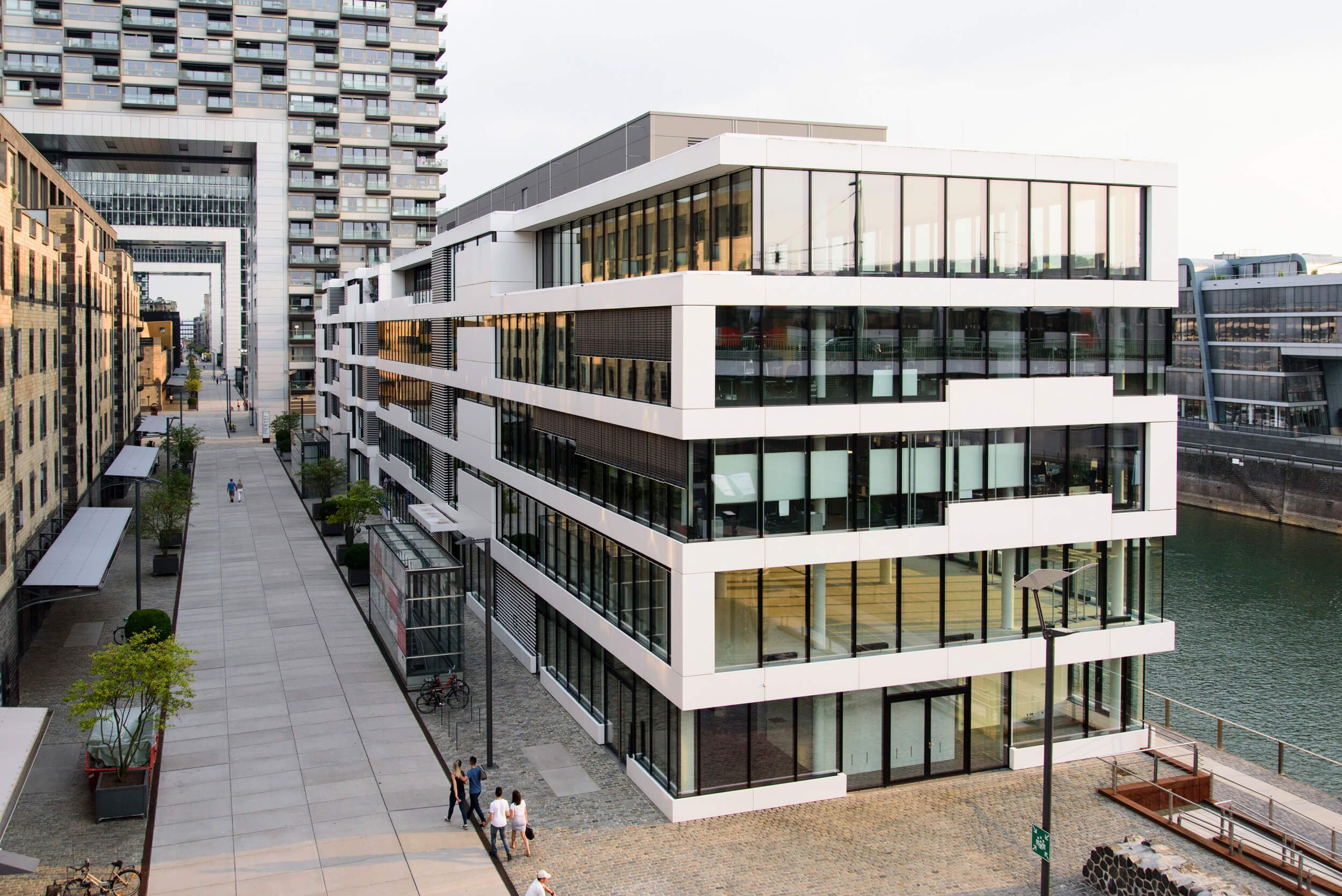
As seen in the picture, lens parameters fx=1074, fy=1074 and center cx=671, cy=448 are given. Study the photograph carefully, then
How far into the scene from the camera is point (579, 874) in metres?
18.5

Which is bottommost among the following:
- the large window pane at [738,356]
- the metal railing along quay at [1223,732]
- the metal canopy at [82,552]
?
the metal railing along quay at [1223,732]

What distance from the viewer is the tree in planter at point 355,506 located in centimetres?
4472

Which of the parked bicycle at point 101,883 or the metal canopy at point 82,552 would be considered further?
the metal canopy at point 82,552

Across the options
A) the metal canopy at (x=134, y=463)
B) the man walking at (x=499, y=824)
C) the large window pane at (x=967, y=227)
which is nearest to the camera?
the man walking at (x=499, y=824)

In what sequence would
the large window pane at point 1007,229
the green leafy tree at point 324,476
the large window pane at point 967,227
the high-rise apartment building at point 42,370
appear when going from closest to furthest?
the large window pane at point 967,227, the large window pane at point 1007,229, the high-rise apartment building at point 42,370, the green leafy tree at point 324,476

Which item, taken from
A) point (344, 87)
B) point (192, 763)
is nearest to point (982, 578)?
point (192, 763)

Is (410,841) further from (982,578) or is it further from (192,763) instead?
(982,578)

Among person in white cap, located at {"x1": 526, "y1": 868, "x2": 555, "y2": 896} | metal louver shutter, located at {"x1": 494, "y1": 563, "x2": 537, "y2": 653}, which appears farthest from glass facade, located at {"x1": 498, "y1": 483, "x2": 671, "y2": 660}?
person in white cap, located at {"x1": 526, "y1": 868, "x2": 555, "y2": 896}

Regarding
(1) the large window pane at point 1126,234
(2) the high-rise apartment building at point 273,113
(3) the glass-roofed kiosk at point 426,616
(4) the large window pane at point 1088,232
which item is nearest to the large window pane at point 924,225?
(4) the large window pane at point 1088,232

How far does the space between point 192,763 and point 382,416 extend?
1268 inches

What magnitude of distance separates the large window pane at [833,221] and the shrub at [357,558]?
26.1 meters

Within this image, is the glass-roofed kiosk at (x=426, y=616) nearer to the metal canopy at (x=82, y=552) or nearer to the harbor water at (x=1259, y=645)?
the metal canopy at (x=82, y=552)

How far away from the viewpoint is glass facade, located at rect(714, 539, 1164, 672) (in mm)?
20859

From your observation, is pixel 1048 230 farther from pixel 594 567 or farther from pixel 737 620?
pixel 594 567
